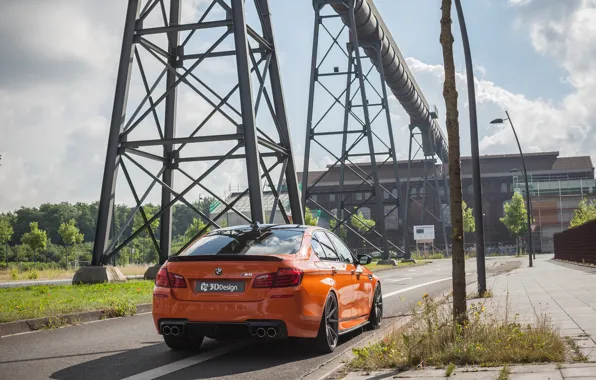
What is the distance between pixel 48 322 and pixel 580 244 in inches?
1198

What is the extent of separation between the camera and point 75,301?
40.3 feet

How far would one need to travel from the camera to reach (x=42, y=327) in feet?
33.4

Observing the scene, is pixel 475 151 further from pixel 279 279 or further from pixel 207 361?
pixel 207 361

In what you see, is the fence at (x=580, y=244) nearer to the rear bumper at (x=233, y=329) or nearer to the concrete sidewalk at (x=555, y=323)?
the concrete sidewalk at (x=555, y=323)

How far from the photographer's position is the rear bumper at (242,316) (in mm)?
7125

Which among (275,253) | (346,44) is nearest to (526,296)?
(275,253)

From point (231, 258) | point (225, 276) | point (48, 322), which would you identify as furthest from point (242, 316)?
point (48, 322)

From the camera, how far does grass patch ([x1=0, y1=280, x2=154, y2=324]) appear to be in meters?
10.7

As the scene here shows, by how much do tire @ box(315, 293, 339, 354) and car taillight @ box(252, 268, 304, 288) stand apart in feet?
2.06

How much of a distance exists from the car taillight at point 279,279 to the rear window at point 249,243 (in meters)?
0.54

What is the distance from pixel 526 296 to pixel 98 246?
9.20m

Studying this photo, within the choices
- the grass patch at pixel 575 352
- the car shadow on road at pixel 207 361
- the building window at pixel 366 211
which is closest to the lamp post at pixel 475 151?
the car shadow on road at pixel 207 361

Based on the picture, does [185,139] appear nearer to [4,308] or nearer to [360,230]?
[4,308]

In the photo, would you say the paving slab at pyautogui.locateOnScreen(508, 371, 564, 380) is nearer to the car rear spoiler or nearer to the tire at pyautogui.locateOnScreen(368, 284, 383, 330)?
the car rear spoiler
